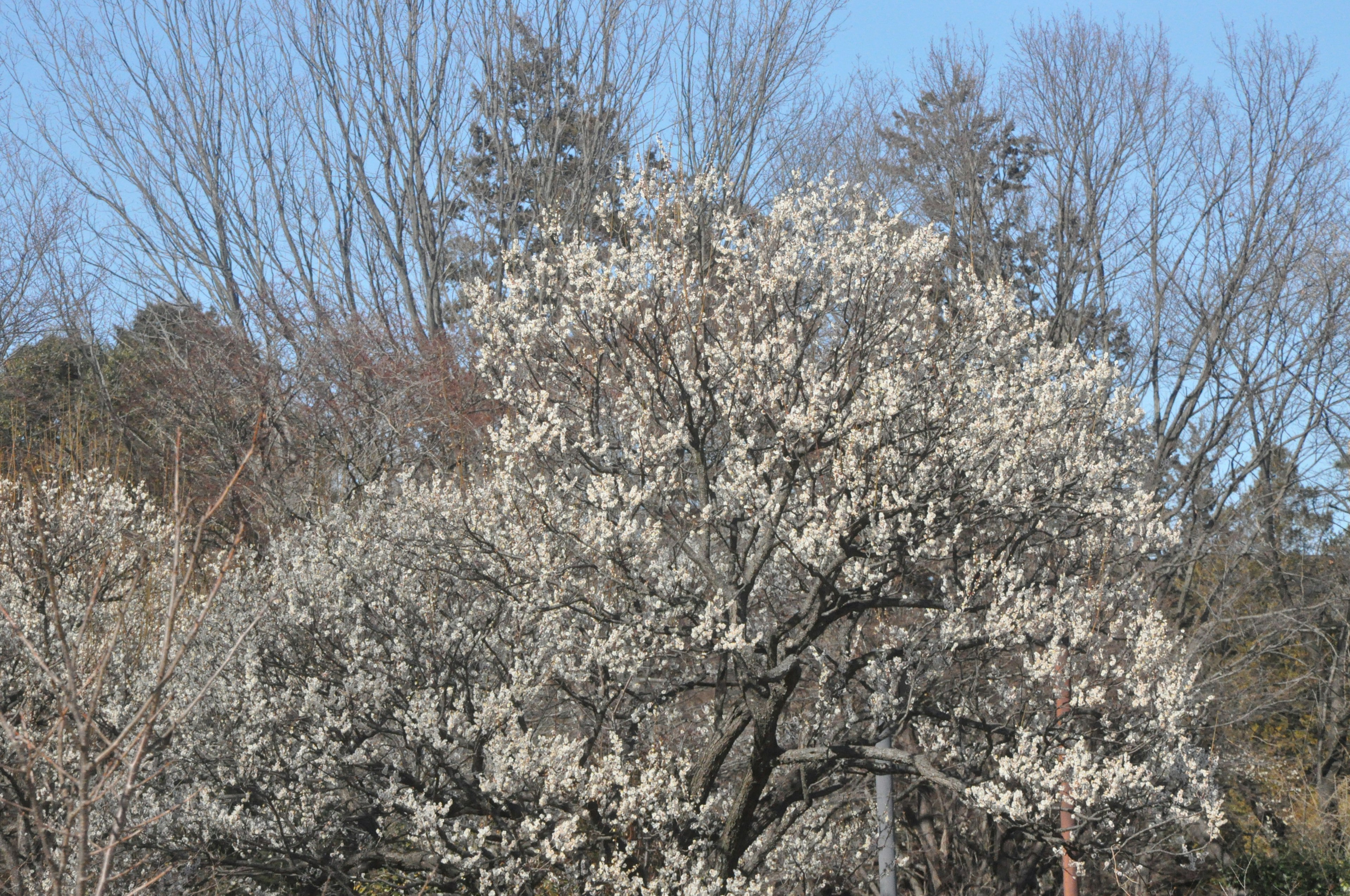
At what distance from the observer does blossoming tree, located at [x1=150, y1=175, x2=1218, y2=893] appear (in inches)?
237

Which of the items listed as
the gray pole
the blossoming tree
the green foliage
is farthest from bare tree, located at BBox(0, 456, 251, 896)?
the green foliage

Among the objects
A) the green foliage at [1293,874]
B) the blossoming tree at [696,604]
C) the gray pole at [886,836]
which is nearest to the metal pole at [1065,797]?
the blossoming tree at [696,604]

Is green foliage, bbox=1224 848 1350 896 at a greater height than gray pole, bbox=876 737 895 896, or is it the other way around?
green foliage, bbox=1224 848 1350 896

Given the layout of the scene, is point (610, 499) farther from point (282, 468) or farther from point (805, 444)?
point (282, 468)

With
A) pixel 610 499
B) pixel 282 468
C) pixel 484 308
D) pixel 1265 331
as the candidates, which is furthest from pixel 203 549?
pixel 1265 331

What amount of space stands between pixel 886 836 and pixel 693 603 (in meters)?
2.82

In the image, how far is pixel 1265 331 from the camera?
57.3 feet

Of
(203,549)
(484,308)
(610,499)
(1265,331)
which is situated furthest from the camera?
A: (1265,331)

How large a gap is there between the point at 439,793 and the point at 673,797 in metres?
1.38

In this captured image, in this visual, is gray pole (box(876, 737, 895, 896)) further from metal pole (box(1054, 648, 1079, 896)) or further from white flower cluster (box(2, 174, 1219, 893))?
metal pole (box(1054, 648, 1079, 896))

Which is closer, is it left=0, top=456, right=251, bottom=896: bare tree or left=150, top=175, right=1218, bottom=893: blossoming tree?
left=0, top=456, right=251, bottom=896: bare tree

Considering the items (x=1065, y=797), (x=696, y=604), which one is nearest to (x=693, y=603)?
(x=696, y=604)

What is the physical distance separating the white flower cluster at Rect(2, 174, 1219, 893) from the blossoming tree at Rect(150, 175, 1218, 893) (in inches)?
1.3

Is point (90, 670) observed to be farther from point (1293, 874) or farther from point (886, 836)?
point (1293, 874)
